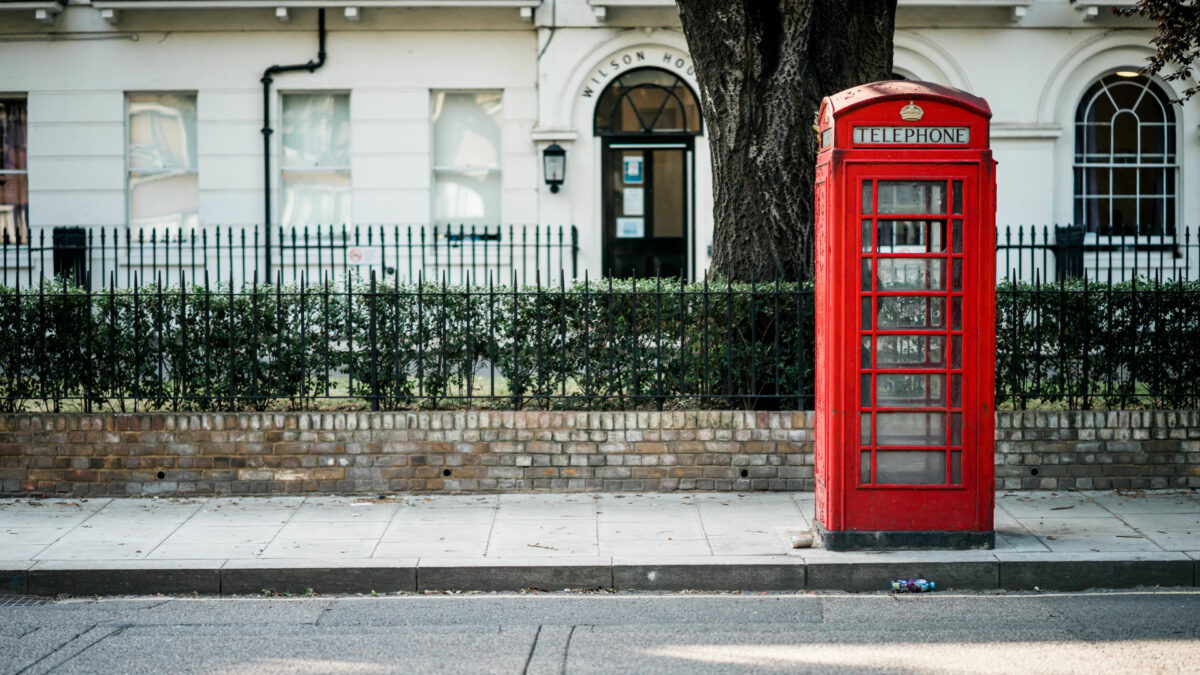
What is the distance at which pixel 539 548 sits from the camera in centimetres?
749

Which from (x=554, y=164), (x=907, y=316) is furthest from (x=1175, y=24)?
(x=554, y=164)

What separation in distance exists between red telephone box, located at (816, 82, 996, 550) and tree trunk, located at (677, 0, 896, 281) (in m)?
2.05

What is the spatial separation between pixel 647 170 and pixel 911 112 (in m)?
9.24

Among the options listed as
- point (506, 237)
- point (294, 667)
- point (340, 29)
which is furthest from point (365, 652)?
point (340, 29)

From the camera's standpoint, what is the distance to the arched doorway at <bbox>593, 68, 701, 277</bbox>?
1606cm

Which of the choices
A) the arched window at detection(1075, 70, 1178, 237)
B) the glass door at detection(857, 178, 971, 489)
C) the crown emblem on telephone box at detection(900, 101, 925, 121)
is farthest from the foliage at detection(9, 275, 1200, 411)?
the arched window at detection(1075, 70, 1178, 237)

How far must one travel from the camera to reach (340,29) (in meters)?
16.0

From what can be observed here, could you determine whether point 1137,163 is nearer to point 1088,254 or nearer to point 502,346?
point 1088,254

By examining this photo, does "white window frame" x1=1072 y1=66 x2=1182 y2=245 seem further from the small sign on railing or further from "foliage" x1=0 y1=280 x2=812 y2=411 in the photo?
the small sign on railing

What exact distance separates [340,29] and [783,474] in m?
9.63

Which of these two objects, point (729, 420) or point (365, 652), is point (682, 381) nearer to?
point (729, 420)

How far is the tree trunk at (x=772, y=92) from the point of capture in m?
9.45

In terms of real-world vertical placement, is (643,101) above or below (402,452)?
above

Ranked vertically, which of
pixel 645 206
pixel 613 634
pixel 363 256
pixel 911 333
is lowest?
pixel 613 634
